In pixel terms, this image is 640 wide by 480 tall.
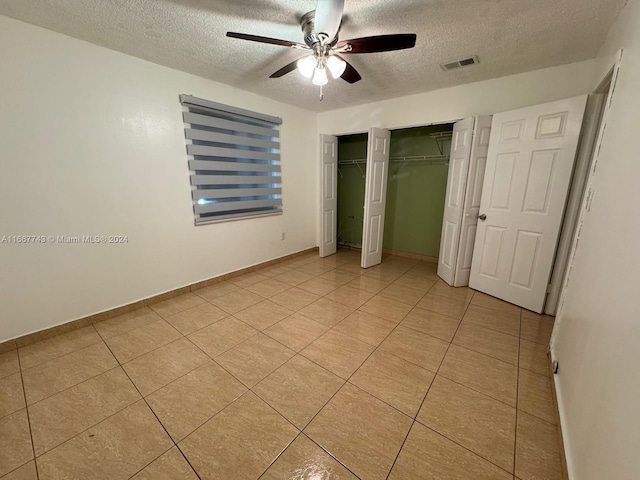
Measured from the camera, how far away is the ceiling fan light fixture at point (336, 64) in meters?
1.82

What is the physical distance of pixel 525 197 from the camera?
2.51m

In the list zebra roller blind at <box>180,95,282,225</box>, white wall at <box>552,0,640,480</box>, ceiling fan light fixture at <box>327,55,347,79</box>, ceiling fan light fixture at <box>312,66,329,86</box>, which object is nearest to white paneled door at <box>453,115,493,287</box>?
white wall at <box>552,0,640,480</box>

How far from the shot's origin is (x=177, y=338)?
7.04 ft

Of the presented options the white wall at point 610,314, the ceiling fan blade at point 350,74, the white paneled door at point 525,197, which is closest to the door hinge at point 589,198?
the white wall at point 610,314

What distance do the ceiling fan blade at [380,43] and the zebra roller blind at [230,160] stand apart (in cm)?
192

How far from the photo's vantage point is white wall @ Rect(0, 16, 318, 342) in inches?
73.4

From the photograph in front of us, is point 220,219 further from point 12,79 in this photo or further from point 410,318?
point 410,318

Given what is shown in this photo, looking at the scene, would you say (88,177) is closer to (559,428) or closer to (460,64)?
(460,64)

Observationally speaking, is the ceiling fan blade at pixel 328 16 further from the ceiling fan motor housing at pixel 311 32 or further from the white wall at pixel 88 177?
the white wall at pixel 88 177

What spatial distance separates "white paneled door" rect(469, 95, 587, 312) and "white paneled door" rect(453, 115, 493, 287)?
0.08 meters

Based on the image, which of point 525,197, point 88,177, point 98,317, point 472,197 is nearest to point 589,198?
point 525,197

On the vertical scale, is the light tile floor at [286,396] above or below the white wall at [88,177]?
below

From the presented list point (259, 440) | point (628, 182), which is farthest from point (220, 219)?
point (628, 182)

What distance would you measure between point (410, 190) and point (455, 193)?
112cm
